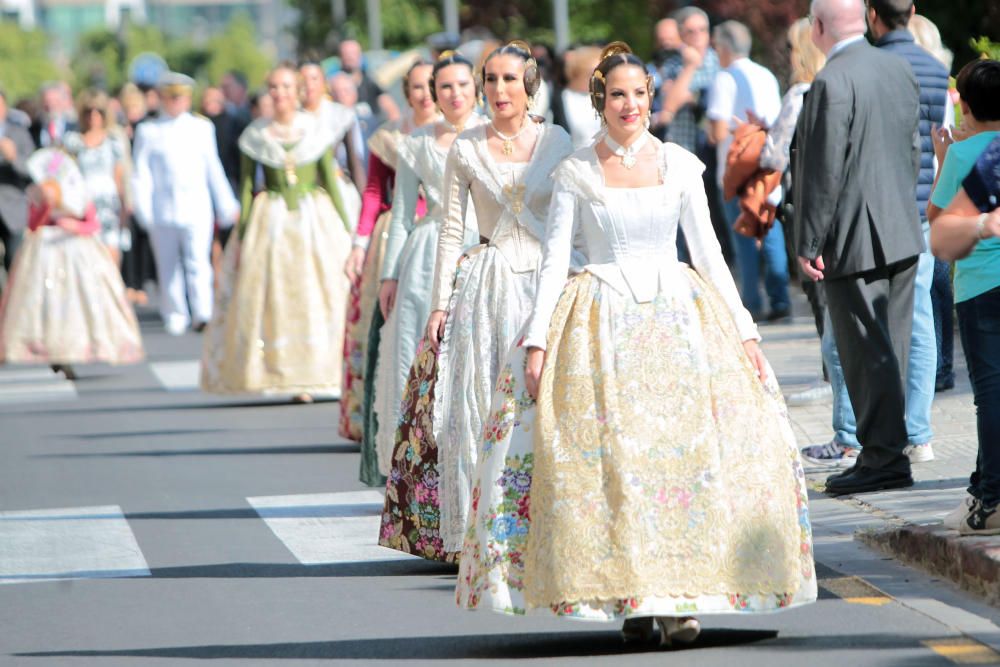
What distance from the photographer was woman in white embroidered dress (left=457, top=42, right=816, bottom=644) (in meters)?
6.32

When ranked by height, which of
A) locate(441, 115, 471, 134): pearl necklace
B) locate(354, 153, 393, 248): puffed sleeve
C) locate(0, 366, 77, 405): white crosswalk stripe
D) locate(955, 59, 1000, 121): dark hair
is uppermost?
locate(955, 59, 1000, 121): dark hair

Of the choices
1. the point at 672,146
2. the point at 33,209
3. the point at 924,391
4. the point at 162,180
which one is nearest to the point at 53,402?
the point at 33,209

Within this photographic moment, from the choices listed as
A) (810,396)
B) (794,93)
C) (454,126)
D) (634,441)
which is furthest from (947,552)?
(810,396)

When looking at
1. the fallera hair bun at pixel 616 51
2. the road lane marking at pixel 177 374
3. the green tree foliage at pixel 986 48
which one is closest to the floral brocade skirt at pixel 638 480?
the fallera hair bun at pixel 616 51

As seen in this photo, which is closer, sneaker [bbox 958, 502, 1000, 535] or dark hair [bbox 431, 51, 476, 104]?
sneaker [bbox 958, 502, 1000, 535]

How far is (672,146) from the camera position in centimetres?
696

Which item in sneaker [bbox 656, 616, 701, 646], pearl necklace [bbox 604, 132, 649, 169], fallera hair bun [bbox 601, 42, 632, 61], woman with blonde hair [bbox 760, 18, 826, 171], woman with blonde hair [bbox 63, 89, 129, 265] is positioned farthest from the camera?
woman with blonde hair [bbox 63, 89, 129, 265]

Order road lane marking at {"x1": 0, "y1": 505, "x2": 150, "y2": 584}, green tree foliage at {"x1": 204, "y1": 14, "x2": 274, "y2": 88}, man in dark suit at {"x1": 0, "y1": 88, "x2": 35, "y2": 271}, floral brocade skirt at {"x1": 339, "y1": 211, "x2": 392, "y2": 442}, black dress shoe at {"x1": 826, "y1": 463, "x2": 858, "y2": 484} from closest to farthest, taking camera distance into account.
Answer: road lane marking at {"x1": 0, "y1": 505, "x2": 150, "y2": 584} < black dress shoe at {"x1": 826, "y1": 463, "x2": 858, "y2": 484} < floral brocade skirt at {"x1": 339, "y1": 211, "x2": 392, "y2": 442} < man in dark suit at {"x1": 0, "y1": 88, "x2": 35, "y2": 271} < green tree foliage at {"x1": 204, "y1": 14, "x2": 274, "y2": 88}

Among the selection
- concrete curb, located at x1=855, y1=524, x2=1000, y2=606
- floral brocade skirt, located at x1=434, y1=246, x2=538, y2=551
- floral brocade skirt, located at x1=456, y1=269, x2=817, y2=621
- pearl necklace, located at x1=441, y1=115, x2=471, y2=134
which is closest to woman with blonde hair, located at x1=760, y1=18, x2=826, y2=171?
pearl necklace, located at x1=441, y1=115, x2=471, y2=134

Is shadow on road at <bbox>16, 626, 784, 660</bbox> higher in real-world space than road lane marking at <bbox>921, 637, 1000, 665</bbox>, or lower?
lower

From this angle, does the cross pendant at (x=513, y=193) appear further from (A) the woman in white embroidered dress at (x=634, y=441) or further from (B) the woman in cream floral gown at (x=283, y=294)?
(B) the woman in cream floral gown at (x=283, y=294)

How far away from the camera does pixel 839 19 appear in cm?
930

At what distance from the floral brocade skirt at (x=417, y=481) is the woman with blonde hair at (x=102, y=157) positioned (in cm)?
1225

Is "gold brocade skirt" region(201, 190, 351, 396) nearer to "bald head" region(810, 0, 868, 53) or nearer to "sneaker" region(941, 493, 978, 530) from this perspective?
"bald head" region(810, 0, 868, 53)
